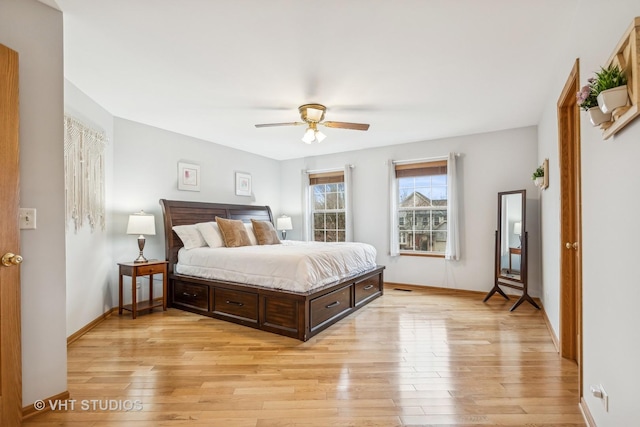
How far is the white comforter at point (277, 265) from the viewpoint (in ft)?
10.7

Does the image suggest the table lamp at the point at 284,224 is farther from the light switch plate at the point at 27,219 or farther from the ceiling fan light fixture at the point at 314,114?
the light switch plate at the point at 27,219

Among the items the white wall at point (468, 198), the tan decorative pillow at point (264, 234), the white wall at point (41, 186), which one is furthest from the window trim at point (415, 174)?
the white wall at point (41, 186)

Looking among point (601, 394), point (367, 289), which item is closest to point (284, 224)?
point (367, 289)

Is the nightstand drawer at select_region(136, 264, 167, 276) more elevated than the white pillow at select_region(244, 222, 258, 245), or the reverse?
the white pillow at select_region(244, 222, 258, 245)

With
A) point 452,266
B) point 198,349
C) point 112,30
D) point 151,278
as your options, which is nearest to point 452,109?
point 452,266

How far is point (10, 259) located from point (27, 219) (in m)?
0.27

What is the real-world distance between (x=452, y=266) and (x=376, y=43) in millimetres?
3852

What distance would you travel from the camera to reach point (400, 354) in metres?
2.74

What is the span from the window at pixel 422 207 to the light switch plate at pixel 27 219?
478cm

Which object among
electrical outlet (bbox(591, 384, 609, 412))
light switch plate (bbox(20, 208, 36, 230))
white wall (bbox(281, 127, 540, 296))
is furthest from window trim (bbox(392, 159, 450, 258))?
light switch plate (bbox(20, 208, 36, 230))

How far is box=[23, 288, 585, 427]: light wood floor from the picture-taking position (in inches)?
74.4

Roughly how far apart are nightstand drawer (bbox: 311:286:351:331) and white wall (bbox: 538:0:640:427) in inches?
82.8

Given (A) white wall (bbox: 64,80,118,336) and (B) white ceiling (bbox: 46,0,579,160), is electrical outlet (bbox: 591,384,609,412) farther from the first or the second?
(A) white wall (bbox: 64,80,118,336)

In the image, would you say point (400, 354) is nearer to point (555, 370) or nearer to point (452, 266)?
point (555, 370)
